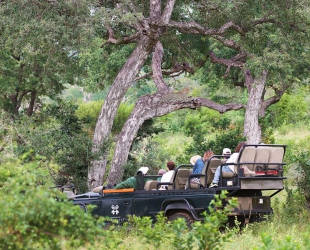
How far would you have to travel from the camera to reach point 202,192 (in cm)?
1359

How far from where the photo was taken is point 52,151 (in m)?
20.9

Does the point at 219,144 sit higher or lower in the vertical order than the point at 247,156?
higher

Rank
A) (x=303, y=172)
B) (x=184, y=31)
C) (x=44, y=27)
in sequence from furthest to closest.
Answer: (x=184, y=31), (x=44, y=27), (x=303, y=172)

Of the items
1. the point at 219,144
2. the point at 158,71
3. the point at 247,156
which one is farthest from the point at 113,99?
the point at 247,156

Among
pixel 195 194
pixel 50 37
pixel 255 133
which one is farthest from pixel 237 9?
pixel 195 194

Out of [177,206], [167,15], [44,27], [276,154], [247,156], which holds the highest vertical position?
[167,15]

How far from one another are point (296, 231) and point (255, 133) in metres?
14.1

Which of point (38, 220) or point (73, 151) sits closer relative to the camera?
point (38, 220)

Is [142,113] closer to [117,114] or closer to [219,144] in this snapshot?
A: [219,144]

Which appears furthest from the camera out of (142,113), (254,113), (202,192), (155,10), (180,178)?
(254,113)

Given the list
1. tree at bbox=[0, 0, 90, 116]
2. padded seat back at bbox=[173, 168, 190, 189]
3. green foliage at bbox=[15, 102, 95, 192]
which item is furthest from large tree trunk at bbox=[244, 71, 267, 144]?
padded seat back at bbox=[173, 168, 190, 189]

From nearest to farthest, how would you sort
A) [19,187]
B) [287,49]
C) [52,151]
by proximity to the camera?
[19,187] → [52,151] → [287,49]

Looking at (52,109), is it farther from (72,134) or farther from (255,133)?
(255,133)

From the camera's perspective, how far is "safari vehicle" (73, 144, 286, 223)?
44.7 feet
